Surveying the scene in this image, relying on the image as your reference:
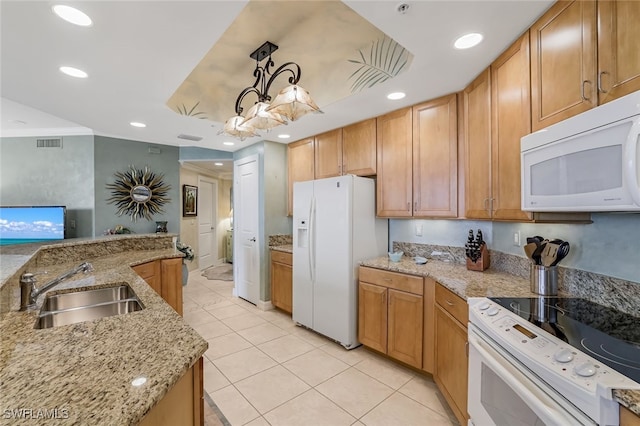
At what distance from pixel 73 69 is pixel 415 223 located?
3197 millimetres

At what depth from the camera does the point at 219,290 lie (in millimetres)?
4844

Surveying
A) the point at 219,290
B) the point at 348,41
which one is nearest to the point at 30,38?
the point at 348,41

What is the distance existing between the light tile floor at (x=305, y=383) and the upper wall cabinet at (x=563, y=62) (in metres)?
2.00

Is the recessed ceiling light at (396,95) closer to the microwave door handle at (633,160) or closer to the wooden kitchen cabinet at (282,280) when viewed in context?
the microwave door handle at (633,160)

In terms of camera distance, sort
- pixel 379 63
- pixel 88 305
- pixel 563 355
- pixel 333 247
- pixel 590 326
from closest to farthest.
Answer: pixel 563 355 < pixel 590 326 < pixel 88 305 < pixel 379 63 < pixel 333 247

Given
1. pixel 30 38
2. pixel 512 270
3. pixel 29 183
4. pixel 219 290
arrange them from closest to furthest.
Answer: pixel 30 38 < pixel 512 270 < pixel 29 183 < pixel 219 290

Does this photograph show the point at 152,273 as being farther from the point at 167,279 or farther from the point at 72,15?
the point at 72,15

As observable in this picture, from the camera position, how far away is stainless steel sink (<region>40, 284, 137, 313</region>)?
1691 mm

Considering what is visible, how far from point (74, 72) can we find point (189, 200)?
12.5 ft

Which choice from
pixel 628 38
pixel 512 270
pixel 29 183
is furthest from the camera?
→ pixel 29 183

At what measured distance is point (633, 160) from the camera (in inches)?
37.5

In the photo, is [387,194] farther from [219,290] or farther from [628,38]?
[219,290]

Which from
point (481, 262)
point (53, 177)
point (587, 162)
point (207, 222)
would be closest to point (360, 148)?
point (481, 262)

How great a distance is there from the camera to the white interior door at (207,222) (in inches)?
245
